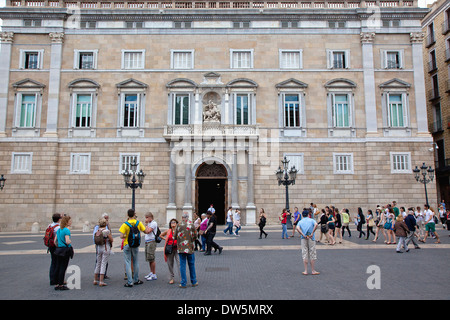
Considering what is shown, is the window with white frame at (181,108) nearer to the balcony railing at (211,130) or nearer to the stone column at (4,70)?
the balcony railing at (211,130)

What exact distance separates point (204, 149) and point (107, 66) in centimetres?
1066

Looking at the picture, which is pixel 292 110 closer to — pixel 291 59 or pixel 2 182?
pixel 291 59

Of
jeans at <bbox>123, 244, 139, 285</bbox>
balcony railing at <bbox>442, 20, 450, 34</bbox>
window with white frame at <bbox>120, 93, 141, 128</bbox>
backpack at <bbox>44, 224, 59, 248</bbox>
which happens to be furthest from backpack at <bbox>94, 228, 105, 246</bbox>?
balcony railing at <bbox>442, 20, 450, 34</bbox>

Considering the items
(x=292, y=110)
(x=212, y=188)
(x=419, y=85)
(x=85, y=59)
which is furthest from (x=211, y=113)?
(x=419, y=85)

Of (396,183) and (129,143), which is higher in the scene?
(129,143)

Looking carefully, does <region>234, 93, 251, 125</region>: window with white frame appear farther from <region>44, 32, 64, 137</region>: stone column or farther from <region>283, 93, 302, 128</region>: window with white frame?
<region>44, 32, 64, 137</region>: stone column

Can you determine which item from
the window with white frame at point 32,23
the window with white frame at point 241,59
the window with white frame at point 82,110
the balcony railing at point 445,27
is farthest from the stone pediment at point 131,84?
the balcony railing at point 445,27

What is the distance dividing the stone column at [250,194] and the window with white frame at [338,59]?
9598 millimetres

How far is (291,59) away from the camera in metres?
31.3

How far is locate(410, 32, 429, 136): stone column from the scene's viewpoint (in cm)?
3020

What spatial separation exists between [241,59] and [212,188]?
1099 centimetres
